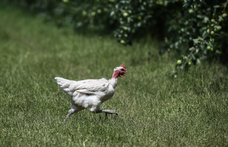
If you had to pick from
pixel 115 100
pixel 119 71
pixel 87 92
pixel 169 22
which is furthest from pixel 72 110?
pixel 169 22

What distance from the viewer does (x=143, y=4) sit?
5945mm

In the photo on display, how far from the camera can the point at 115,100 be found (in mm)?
4961

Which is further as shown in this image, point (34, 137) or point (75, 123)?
point (75, 123)

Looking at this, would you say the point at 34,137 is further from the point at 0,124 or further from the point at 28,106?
the point at 28,106

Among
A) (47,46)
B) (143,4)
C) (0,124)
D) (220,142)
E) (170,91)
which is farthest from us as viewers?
(47,46)

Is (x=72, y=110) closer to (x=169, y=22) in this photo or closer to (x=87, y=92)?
(x=87, y=92)

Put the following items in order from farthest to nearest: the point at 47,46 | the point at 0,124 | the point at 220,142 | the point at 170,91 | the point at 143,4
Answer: the point at 47,46 → the point at 143,4 → the point at 170,91 → the point at 0,124 → the point at 220,142

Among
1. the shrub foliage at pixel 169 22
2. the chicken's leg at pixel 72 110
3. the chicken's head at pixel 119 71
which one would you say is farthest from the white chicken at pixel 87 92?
the shrub foliage at pixel 169 22

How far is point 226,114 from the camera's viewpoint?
4164 millimetres

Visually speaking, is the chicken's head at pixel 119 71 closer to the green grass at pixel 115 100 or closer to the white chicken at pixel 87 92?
the white chicken at pixel 87 92

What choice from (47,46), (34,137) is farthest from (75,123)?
(47,46)

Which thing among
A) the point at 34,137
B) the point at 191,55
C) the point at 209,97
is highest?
the point at 191,55

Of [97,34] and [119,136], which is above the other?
[97,34]

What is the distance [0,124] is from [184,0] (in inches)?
126
